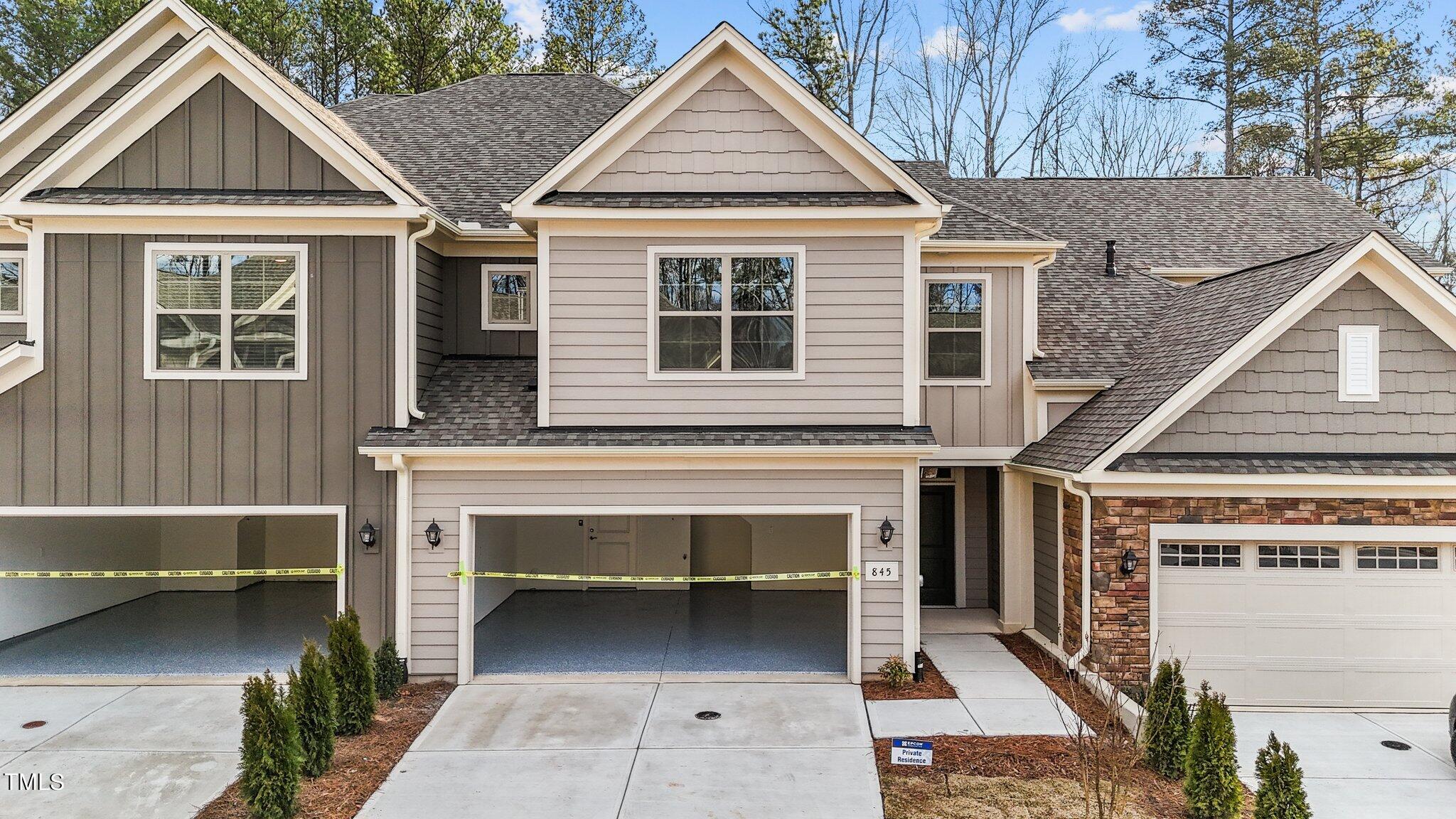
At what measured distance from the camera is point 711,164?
923cm

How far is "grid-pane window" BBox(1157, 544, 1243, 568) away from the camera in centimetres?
880

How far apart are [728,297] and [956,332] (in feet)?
12.4

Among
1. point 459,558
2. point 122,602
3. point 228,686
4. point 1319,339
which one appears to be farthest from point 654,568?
point 1319,339

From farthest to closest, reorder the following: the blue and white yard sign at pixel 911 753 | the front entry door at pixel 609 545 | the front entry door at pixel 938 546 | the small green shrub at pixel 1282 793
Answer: the front entry door at pixel 609 545 < the front entry door at pixel 938 546 < the blue and white yard sign at pixel 911 753 < the small green shrub at pixel 1282 793

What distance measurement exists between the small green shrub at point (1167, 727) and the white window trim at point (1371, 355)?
3992 millimetres

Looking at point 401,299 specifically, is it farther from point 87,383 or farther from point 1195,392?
point 1195,392

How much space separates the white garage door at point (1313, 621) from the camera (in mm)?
8648

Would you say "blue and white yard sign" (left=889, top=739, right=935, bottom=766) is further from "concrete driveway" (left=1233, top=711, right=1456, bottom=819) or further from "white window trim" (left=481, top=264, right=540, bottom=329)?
"white window trim" (left=481, top=264, right=540, bottom=329)

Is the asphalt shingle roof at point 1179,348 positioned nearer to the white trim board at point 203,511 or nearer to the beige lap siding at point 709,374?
the beige lap siding at point 709,374

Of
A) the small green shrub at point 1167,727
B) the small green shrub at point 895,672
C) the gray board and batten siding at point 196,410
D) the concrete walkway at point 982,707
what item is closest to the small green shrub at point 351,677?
the gray board and batten siding at point 196,410

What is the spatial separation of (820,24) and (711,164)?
55.5ft

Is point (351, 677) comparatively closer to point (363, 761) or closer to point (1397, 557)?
point (363, 761)

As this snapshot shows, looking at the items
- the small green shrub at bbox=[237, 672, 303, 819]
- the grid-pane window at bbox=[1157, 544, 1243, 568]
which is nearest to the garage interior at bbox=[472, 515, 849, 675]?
the small green shrub at bbox=[237, 672, 303, 819]

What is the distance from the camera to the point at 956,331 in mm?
11297
